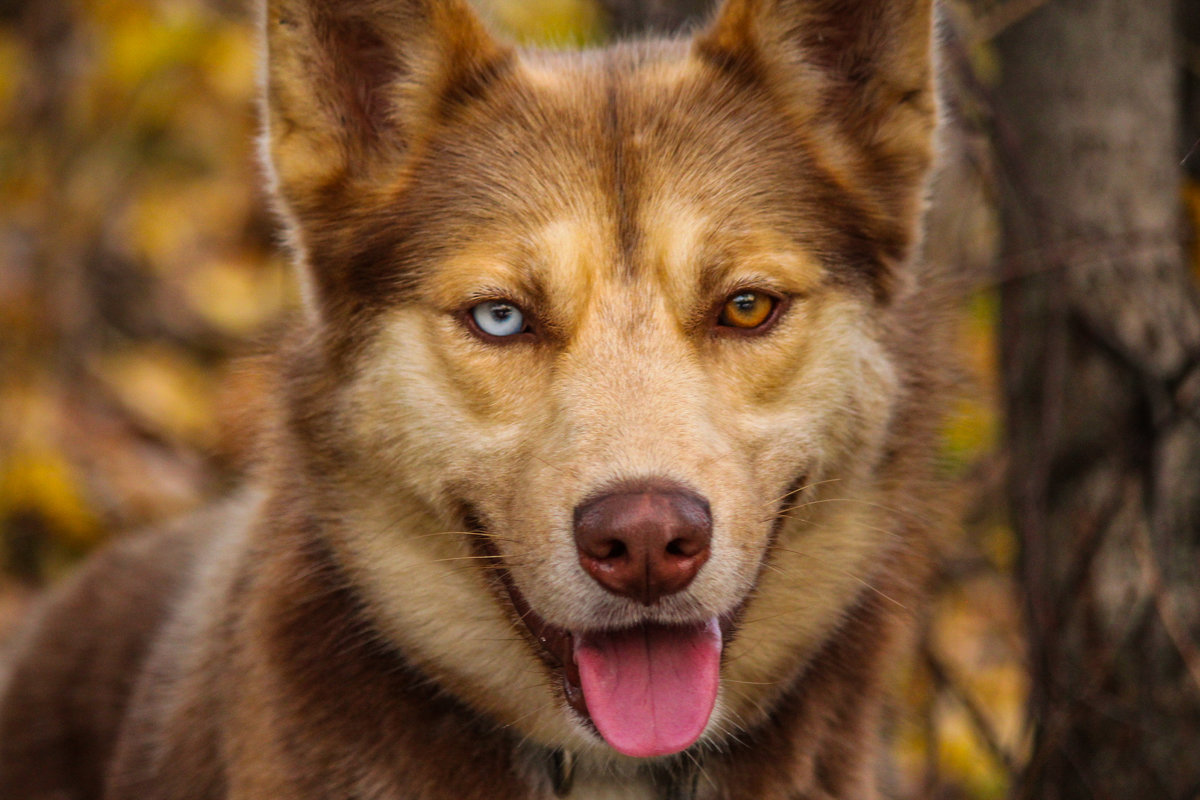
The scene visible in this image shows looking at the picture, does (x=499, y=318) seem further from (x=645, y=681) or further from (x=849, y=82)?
(x=849, y=82)

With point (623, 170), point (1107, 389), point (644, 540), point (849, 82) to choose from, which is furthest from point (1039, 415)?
point (644, 540)

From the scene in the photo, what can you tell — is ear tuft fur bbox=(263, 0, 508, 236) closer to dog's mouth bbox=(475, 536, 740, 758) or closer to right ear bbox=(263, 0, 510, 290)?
right ear bbox=(263, 0, 510, 290)

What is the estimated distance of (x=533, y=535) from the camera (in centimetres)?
263

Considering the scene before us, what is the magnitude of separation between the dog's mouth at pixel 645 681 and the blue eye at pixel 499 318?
611 millimetres

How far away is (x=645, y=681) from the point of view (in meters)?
2.67

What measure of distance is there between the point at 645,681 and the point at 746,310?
2.74 feet

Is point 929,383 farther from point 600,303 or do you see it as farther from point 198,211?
point 198,211

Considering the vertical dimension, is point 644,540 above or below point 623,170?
below

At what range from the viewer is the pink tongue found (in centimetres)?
263

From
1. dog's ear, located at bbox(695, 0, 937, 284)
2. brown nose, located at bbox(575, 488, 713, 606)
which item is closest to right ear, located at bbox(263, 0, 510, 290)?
dog's ear, located at bbox(695, 0, 937, 284)

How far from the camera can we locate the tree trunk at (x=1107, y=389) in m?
3.74

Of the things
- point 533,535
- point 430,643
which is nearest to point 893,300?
point 533,535

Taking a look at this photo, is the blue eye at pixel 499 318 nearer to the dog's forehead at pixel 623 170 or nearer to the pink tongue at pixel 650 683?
the dog's forehead at pixel 623 170

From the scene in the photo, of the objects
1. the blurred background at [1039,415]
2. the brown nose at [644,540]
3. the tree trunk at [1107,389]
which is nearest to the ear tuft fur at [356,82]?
the blurred background at [1039,415]
